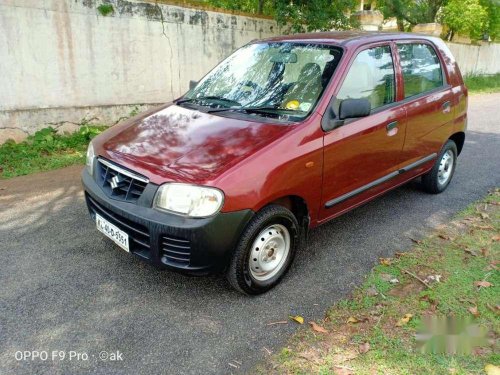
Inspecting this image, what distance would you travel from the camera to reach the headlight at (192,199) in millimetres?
2561

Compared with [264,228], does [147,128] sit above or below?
above

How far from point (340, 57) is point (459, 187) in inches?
114

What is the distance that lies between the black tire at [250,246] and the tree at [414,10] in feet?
57.3

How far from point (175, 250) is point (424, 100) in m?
3.03

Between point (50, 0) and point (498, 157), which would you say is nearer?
point (50, 0)

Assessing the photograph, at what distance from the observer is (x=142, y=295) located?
3.00 m

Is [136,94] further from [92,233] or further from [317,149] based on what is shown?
[317,149]

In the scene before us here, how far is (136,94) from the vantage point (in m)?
7.43

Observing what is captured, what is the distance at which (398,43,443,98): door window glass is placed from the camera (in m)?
4.06

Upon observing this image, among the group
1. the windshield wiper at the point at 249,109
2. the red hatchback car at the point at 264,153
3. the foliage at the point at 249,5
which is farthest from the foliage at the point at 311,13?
the windshield wiper at the point at 249,109

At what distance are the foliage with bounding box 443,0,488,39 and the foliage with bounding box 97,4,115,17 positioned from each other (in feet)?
48.5

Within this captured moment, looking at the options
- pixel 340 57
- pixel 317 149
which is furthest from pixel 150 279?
pixel 340 57

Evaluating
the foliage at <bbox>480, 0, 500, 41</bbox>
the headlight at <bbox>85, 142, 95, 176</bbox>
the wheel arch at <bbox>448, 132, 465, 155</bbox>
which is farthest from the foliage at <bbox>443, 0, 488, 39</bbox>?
the headlight at <bbox>85, 142, 95, 176</bbox>

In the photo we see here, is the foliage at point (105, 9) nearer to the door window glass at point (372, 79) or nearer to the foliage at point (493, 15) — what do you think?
the door window glass at point (372, 79)
